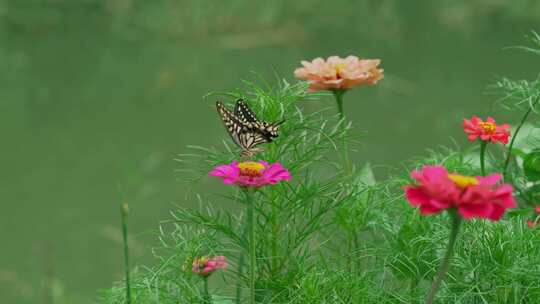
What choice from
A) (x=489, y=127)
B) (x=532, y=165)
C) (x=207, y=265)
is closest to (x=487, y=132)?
(x=489, y=127)

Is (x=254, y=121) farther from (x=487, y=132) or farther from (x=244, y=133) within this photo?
(x=487, y=132)

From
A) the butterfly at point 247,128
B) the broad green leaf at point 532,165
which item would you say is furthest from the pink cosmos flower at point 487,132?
the butterfly at point 247,128

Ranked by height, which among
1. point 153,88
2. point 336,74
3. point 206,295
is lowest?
point 206,295

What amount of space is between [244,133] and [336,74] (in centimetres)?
20

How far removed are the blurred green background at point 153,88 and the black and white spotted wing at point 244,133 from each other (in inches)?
33.5

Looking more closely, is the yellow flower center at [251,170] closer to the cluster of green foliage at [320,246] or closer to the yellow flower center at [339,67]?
the cluster of green foliage at [320,246]

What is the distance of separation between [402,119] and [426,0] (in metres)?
3.31

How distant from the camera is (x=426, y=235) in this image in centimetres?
93

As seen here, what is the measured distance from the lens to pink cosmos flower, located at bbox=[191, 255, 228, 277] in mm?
879

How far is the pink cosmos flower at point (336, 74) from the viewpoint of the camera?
1.05 metres

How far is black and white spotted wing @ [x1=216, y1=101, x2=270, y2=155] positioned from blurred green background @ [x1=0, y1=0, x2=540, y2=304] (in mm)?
852

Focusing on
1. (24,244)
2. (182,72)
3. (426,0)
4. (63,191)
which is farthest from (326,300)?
(426,0)

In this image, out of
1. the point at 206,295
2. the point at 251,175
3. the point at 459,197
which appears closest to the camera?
the point at 459,197

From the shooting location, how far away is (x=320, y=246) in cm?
96
